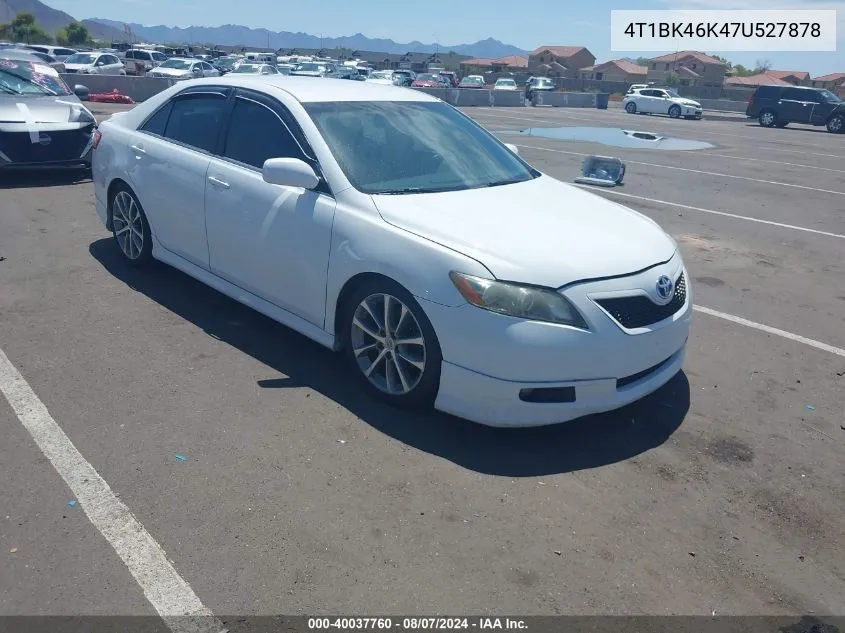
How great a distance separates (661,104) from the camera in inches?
1547

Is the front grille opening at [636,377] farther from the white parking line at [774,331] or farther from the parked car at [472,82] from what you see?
the parked car at [472,82]

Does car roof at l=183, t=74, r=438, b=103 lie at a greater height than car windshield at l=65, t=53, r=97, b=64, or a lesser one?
lesser

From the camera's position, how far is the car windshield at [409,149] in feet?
14.9

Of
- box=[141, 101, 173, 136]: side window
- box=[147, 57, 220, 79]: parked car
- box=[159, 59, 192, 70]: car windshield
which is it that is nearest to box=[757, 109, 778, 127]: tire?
box=[147, 57, 220, 79]: parked car

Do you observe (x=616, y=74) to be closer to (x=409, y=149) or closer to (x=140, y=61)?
(x=140, y=61)

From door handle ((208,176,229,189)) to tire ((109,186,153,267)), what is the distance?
1.08 metres

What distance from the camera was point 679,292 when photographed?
168 inches

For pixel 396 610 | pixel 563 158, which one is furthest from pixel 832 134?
pixel 396 610

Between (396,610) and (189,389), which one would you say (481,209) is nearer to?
(189,389)

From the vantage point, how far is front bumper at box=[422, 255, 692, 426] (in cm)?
366

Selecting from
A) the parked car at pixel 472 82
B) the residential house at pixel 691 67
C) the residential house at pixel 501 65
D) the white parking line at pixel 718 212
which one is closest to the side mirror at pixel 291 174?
the white parking line at pixel 718 212

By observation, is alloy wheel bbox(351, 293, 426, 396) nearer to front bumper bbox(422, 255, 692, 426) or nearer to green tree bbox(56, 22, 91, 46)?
front bumper bbox(422, 255, 692, 426)

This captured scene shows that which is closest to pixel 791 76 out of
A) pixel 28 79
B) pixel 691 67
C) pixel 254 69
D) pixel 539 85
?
pixel 691 67

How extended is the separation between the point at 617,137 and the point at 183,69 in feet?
66.6
